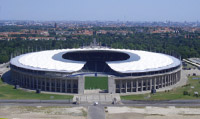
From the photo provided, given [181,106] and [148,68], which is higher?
[148,68]

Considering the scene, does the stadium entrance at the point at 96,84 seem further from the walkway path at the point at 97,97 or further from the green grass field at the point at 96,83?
the walkway path at the point at 97,97

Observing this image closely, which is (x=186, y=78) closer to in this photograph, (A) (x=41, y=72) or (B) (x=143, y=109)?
(B) (x=143, y=109)

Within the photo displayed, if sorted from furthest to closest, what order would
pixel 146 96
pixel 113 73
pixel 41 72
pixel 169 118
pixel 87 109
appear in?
pixel 113 73
pixel 41 72
pixel 146 96
pixel 87 109
pixel 169 118

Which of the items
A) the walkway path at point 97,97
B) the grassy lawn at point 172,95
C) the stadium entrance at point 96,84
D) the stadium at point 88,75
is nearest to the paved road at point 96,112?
the walkway path at point 97,97

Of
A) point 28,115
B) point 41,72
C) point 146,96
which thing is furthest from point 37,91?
point 146,96

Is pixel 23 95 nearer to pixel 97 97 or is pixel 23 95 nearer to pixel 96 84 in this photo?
pixel 97 97

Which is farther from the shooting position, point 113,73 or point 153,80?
point 113,73
